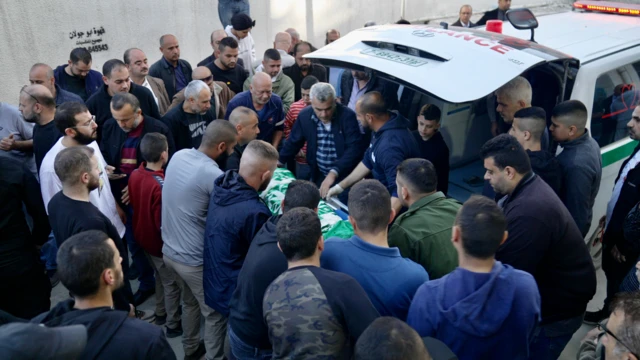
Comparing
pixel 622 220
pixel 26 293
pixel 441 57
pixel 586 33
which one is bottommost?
pixel 26 293

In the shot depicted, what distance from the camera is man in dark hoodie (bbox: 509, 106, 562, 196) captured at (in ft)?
11.9

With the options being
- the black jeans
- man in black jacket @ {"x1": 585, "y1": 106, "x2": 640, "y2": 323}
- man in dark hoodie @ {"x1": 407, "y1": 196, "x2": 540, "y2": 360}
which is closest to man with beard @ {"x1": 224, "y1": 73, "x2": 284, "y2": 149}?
the black jeans

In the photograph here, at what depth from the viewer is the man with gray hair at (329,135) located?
4.68 m

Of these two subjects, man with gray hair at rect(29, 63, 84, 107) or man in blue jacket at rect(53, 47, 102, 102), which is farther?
man in blue jacket at rect(53, 47, 102, 102)

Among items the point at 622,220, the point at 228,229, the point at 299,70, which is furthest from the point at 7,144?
the point at 622,220

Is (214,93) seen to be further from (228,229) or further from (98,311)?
(98,311)

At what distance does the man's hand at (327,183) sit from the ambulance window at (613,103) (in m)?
2.17

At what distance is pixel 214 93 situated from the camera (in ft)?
19.1

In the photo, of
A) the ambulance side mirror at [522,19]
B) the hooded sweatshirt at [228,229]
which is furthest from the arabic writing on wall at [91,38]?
the ambulance side mirror at [522,19]

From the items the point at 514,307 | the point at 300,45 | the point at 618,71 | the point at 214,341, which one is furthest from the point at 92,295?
the point at 300,45

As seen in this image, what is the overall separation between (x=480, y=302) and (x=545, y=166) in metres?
1.71

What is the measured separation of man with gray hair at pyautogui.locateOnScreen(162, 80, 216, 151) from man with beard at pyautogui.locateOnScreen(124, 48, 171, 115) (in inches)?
34.7

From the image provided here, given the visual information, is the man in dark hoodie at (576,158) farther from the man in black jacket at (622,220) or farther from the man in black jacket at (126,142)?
the man in black jacket at (126,142)

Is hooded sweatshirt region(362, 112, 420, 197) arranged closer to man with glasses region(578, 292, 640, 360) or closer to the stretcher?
the stretcher
